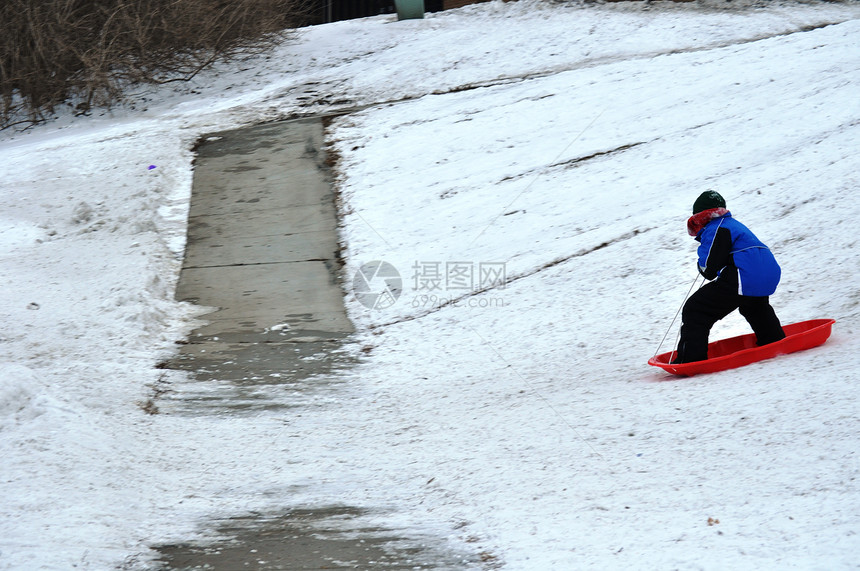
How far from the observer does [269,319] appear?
295 inches

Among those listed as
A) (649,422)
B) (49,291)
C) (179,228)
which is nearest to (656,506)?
(649,422)

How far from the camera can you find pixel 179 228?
9.37 m

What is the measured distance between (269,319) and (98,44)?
7958 millimetres

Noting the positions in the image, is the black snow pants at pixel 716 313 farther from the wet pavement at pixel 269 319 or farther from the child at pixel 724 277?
the wet pavement at pixel 269 319

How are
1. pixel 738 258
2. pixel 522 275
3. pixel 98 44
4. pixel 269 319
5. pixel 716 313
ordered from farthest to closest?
pixel 98 44 → pixel 522 275 → pixel 269 319 → pixel 716 313 → pixel 738 258

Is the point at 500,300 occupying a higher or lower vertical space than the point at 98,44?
lower

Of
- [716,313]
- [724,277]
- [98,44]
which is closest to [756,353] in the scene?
[716,313]

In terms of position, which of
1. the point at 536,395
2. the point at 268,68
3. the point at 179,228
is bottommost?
the point at 536,395

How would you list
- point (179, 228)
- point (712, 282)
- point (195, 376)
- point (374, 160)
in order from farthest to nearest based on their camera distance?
point (374, 160) → point (179, 228) → point (195, 376) → point (712, 282)

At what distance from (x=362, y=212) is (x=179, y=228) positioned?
2167mm

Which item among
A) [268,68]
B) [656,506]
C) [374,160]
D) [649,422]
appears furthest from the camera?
[268,68]

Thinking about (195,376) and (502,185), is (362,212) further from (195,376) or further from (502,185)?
(195,376)

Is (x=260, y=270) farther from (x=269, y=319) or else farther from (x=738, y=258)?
(x=738, y=258)

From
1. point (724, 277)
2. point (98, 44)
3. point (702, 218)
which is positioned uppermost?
point (98, 44)
